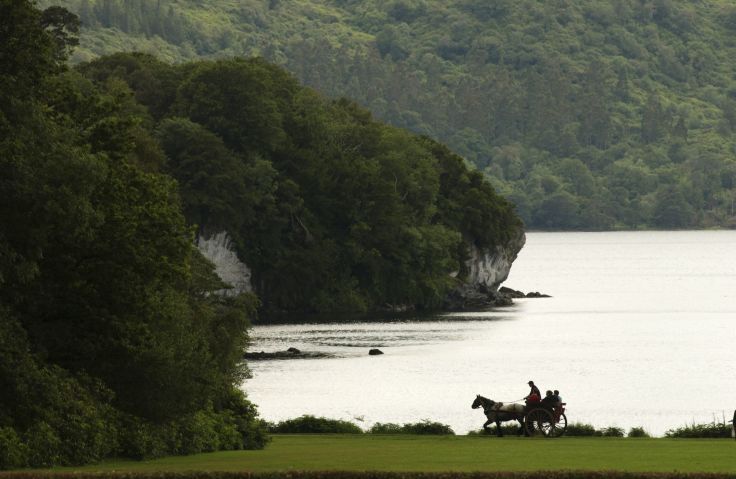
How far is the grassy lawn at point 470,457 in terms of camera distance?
104 ft

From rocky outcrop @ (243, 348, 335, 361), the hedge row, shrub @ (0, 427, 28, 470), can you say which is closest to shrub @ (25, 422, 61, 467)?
shrub @ (0, 427, 28, 470)

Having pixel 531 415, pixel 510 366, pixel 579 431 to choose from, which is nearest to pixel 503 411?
pixel 531 415

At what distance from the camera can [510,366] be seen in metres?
94.1

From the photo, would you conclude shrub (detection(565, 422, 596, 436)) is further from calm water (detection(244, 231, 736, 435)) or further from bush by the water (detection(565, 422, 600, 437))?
calm water (detection(244, 231, 736, 435))

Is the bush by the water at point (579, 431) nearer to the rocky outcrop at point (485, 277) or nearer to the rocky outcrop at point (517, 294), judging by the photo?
the rocky outcrop at point (485, 277)

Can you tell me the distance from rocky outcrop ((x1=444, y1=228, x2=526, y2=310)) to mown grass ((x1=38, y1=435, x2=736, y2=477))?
108 meters

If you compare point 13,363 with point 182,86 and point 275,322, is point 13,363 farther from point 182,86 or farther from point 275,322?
point 182,86

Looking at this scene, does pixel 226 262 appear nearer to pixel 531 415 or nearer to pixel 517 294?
pixel 517 294

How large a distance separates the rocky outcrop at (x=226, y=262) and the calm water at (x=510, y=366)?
33.2ft

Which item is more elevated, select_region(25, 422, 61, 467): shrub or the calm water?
select_region(25, 422, 61, 467): shrub

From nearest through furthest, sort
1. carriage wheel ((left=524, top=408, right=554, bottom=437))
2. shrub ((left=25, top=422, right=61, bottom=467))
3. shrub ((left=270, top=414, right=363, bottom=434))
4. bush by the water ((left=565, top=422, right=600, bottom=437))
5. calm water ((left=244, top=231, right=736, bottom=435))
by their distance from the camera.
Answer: shrub ((left=25, top=422, right=61, bottom=467))
carriage wheel ((left=524, top=408, right=554, bottom=437))
bush by the water ((left=565, top=422, right=600, bottom=437))
shrub ((left=270, top=414, right=363, bottom=434))
calm water ((left=244, top=231, right=736, bottom=435))

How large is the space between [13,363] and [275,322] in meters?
90.0

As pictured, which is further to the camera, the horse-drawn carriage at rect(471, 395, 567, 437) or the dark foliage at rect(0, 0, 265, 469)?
the horse-drawn carriage at rect(471, 395, 567, 437)

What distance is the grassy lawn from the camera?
31.8 metres
